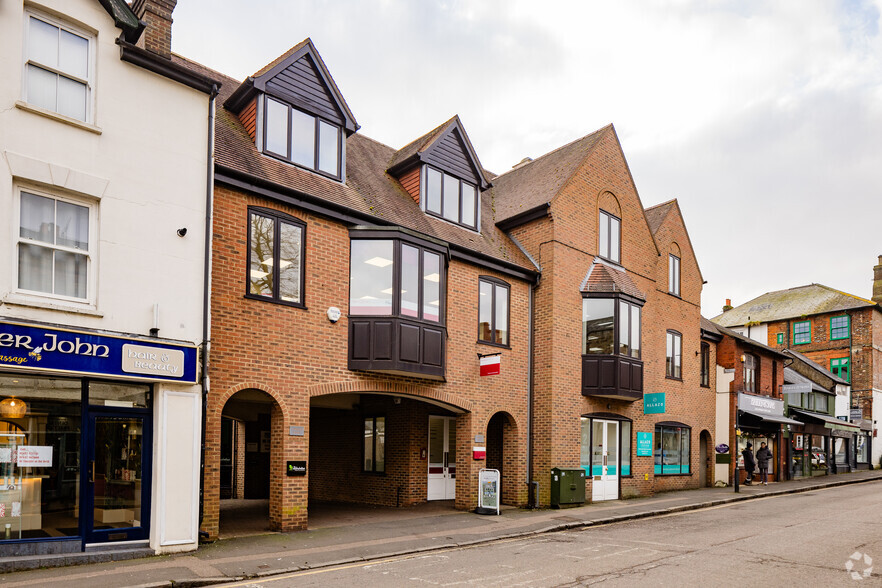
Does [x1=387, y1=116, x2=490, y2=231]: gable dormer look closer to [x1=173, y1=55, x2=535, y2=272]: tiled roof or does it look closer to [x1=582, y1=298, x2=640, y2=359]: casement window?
[x1=173, y1=55, x2=535, y2=272]: tiled roof

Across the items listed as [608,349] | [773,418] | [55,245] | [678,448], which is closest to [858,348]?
[773,418]

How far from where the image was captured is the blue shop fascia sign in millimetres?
9352

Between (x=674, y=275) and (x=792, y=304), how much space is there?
2445 cm

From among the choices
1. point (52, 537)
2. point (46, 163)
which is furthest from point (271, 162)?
point (52, 537)

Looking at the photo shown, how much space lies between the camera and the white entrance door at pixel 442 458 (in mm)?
18828

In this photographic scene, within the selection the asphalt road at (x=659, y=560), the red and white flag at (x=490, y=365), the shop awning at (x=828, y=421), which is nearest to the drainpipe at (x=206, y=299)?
the asphalt road at (x=659, y=560)

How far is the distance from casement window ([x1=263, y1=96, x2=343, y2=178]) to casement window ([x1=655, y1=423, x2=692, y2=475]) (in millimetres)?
14359

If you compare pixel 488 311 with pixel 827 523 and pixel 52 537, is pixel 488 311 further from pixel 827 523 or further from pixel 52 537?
pixel 52 537

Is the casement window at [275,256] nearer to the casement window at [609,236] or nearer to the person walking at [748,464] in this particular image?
the casement window at [609,236]

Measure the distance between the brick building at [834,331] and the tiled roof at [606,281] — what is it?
24345 millimetres

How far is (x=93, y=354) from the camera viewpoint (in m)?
10.1

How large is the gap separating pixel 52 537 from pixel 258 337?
14.5ft

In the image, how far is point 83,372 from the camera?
10.0 meters

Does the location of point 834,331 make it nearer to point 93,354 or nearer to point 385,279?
point 385,279
